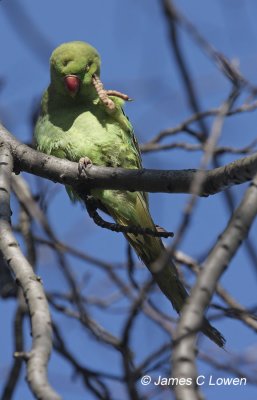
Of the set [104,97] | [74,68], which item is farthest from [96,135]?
[74,68]

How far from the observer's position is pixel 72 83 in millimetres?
4172

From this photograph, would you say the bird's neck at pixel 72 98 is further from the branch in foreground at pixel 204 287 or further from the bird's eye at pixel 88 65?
the branch in foreground at pixel 204 287

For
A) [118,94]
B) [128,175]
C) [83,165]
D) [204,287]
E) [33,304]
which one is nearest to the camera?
[204,287]

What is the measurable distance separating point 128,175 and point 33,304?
1077 millimetres

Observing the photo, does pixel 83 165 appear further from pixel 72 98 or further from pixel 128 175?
pixel 72 98

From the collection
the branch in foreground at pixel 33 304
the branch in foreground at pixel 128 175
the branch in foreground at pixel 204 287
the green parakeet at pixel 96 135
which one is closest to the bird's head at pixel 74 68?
the green parakeet at pixel 96 135

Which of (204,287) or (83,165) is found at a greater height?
(83,165)

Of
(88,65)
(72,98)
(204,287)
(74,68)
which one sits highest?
(88,65)

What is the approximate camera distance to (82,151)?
3908 mm

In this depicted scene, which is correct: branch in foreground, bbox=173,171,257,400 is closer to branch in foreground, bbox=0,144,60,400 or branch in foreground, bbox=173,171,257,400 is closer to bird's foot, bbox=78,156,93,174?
branch in foreground, bbox=0,144,60,400

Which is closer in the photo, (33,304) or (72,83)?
(33,304)

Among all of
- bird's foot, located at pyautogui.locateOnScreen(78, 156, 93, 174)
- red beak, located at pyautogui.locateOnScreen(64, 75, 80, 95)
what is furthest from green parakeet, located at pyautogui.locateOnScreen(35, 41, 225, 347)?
bird's foot, located at pyautogui.locateOnScreen(78, 156, 93, 174)

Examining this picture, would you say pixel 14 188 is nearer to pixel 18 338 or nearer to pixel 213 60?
pixel 18 338

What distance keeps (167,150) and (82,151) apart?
122cm
